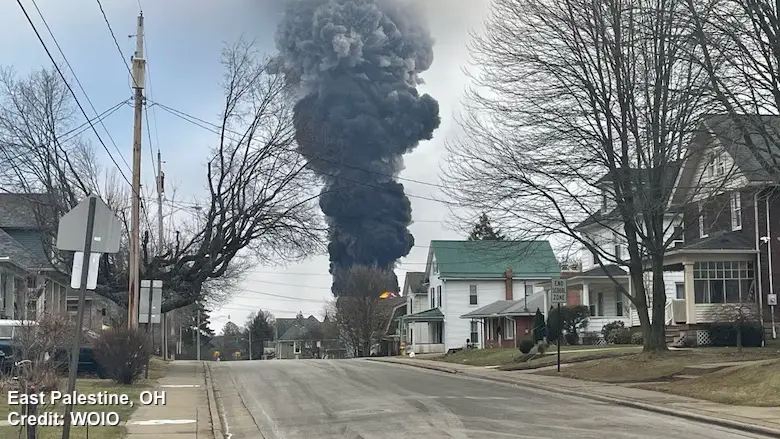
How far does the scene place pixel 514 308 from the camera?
5522cm

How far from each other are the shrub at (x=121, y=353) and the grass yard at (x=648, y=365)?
12158 mm

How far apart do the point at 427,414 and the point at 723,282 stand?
2422 cm

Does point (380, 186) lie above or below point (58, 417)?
above

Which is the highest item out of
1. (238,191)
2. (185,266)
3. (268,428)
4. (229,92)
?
(229,92)

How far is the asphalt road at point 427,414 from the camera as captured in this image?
45.8 ft

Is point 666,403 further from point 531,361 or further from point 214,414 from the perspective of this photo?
point 531,361

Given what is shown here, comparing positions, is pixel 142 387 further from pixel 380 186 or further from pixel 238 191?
pixel 380 186

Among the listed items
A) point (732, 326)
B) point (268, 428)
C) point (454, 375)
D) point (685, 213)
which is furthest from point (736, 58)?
point (732, 326)

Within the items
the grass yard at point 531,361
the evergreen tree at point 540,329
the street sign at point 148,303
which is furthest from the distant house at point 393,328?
the street sign at point 148,303

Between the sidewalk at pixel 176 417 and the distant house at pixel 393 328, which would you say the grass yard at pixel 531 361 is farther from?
the distant house at pixel 393 328

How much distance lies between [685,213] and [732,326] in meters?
9.60

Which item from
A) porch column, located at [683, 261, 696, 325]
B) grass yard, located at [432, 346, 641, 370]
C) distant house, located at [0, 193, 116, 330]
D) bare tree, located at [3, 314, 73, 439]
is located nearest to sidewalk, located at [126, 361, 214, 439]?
bare tree, located at [3, 314, 73, 439]

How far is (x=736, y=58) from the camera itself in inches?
792

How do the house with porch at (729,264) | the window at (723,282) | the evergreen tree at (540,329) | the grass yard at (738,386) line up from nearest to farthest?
the grass yard at (738,386)
the house with porch at (729,264)
the window at (723,282)
the evergreen tree at (540,329)
